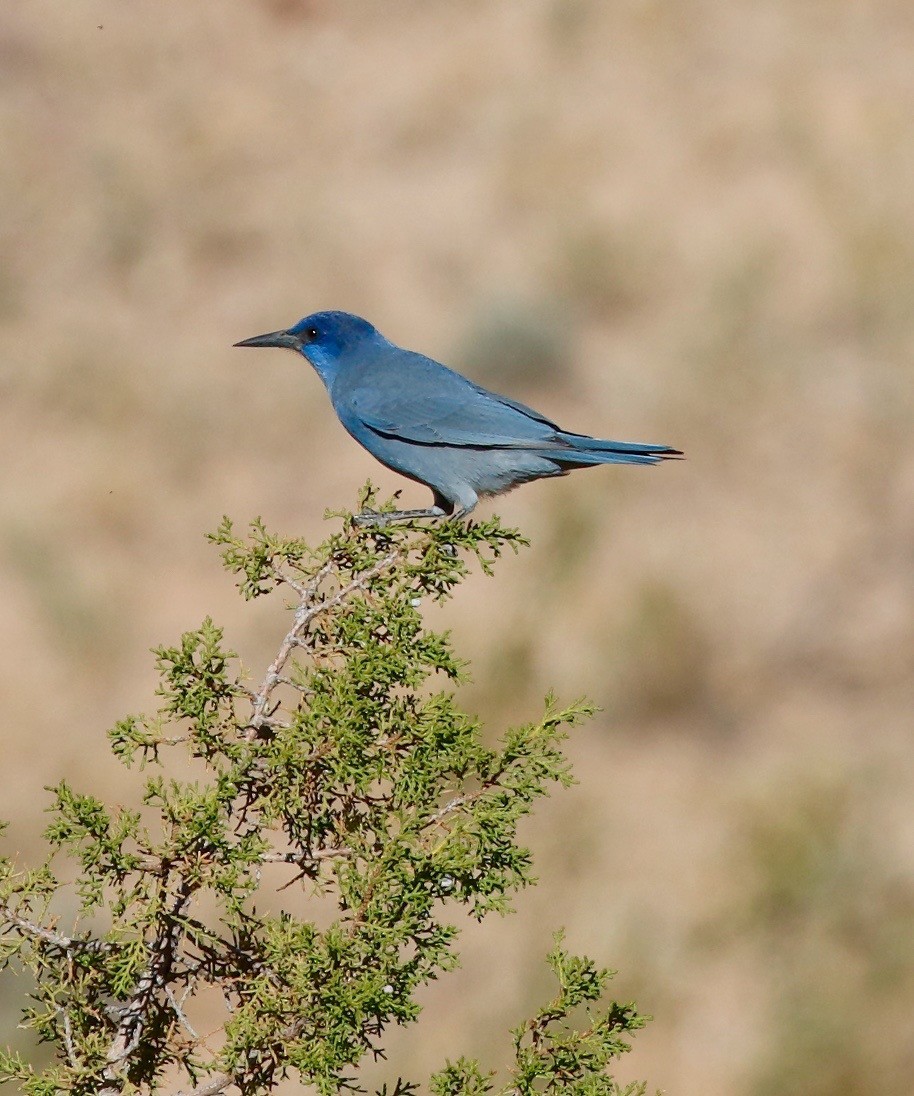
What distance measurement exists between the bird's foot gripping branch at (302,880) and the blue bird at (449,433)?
207 cm

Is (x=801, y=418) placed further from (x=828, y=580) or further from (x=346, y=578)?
(x=346, y=578)

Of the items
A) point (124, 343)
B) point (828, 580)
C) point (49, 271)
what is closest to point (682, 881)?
point (828, 580)

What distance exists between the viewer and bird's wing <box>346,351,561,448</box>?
5934mm

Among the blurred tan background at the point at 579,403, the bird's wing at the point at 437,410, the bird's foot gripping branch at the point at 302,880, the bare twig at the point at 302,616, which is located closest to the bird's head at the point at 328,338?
the bird's wing at the point at 437,410

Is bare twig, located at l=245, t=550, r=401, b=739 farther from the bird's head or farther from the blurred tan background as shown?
the blurred tan background

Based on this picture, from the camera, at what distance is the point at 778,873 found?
34.9 feet

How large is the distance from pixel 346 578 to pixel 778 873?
7.52 m

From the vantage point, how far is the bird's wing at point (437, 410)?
19.5ft

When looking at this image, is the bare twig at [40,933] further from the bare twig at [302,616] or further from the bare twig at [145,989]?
the bare twig at [302,616]

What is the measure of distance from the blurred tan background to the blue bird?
448cm

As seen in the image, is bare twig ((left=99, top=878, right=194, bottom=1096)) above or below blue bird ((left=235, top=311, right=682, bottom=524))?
below

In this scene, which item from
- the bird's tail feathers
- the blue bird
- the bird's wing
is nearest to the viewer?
the bird's tail feathers

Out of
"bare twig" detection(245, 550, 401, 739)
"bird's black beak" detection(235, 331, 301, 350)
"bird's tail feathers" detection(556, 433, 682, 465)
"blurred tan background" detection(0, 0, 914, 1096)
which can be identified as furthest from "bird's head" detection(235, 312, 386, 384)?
"blurred tan background" detection(0, 0, 914, 1096)

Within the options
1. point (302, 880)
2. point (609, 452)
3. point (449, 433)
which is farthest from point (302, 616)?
point (449, 433)
